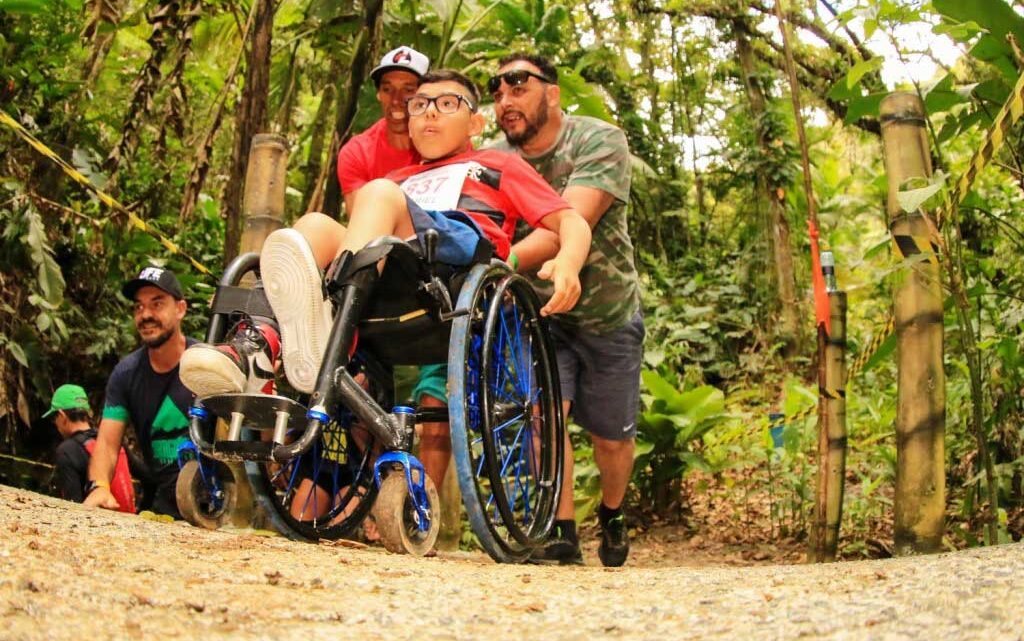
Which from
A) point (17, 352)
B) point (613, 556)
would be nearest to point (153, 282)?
point (17, 352)

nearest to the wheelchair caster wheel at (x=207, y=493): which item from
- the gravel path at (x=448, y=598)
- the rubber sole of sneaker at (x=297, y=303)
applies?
the rubber sole of sneaker at (x=297, y=303)

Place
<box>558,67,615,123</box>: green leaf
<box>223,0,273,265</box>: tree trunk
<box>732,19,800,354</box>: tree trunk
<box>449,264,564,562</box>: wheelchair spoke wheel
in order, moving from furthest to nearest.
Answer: <box>732,19,800,354</box>: tree trunk → <box>558,67,615,123</box>: green leaf → <box>223,0,273,265</box>: tree trunk → <box>449,264,564,562</box>: wheelchair spoke wheel

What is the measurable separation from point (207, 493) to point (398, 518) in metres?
0.70

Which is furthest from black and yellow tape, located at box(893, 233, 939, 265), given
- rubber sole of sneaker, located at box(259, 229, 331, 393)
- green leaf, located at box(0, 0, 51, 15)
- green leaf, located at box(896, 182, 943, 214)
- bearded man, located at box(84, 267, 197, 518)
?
green leaf, located at box(0, 0, 51, 15)

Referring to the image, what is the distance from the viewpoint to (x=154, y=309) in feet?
12.4

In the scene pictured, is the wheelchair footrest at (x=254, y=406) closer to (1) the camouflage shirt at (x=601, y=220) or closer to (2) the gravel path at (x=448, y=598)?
(2) the gravel path at (x=448, y=598)

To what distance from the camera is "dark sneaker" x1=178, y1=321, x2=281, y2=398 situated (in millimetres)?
2230

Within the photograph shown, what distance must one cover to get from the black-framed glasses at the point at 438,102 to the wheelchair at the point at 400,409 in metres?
0.59

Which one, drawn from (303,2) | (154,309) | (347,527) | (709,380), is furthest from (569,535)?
(709,380)

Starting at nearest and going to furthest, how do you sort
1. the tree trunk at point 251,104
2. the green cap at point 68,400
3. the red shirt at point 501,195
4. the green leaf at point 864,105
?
the red shirt at point 501,195 < the green leaf at point 864,105 < the tree trunk at point 251,104 < the green cap at point 68,400

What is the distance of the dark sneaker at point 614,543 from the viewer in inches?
138

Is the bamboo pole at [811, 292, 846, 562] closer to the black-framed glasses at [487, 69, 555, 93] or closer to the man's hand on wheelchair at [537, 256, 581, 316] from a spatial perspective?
the man's hand on wheelchair at [537, 256, 581, 316]

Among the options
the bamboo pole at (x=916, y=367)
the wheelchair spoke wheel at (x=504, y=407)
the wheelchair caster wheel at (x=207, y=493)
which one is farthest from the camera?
the bamboo pole at (x=916, y=367)

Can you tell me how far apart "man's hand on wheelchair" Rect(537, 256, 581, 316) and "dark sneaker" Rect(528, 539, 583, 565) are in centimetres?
68
